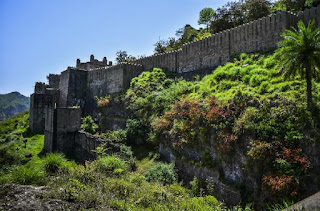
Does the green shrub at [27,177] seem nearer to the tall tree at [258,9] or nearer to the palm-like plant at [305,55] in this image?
the palm-like plant at [305,55]

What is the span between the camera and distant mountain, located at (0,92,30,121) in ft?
400

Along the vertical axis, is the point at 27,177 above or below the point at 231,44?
below

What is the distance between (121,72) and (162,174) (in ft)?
55.4

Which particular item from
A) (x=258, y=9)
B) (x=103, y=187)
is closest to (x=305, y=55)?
(x=103, y=187)

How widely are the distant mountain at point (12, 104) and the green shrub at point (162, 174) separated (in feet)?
405

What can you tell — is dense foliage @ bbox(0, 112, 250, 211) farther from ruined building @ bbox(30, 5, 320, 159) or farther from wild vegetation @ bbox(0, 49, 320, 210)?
ruined building @ bbox(30, 5, 320, 159)

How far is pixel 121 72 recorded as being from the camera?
93.6 ft

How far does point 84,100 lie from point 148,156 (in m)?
18.3

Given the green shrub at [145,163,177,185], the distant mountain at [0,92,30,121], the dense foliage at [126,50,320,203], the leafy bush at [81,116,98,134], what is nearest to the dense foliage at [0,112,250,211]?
the green shrub at [145,163,177,185]

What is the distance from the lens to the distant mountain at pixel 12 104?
122 meters

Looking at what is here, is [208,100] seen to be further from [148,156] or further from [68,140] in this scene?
[68,140]

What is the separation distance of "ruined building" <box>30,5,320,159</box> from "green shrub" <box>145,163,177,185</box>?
25.1ft

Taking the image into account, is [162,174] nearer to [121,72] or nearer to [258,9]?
[121,72]

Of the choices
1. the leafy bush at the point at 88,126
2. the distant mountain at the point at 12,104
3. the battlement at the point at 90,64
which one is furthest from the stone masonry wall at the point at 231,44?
the distant mountain at the point at 12,104
